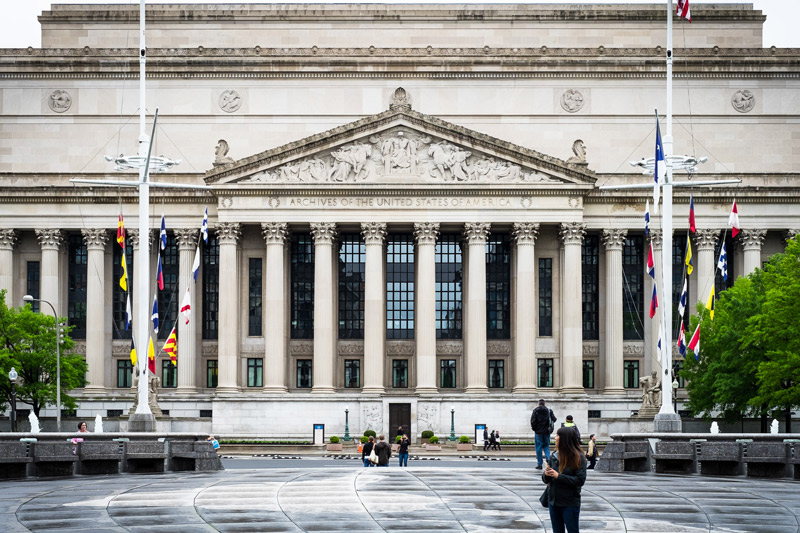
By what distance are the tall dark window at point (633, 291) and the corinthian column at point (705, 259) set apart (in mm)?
3672

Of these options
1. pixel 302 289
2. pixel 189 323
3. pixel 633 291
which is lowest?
pixel 189 323

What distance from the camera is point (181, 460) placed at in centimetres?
4838

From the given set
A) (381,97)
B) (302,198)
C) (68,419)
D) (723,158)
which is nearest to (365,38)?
(381,97)

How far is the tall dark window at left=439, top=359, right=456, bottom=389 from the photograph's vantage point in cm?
9425

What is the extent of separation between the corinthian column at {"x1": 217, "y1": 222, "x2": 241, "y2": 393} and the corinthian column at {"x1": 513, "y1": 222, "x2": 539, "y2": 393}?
64.3 feet

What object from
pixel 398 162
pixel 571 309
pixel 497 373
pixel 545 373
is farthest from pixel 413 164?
pixel 545 373

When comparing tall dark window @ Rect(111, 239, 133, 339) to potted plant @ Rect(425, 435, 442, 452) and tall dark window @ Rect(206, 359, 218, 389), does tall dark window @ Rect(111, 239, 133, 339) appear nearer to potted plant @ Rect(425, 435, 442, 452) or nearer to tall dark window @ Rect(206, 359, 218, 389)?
tall dark window @ Rect(206, 359, 218, 389)

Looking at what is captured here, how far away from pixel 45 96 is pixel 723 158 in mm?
54468

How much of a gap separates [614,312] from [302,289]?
22.4 meters

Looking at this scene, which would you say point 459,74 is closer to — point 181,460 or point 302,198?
point 302,198

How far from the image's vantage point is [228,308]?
91.1m

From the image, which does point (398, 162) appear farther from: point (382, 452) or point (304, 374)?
point (382, 452)

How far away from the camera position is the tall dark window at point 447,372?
94250 mm

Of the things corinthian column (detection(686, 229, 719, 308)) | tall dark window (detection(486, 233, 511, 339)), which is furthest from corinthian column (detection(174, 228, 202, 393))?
corinthian column (detection(686, 229, 719, 308))
